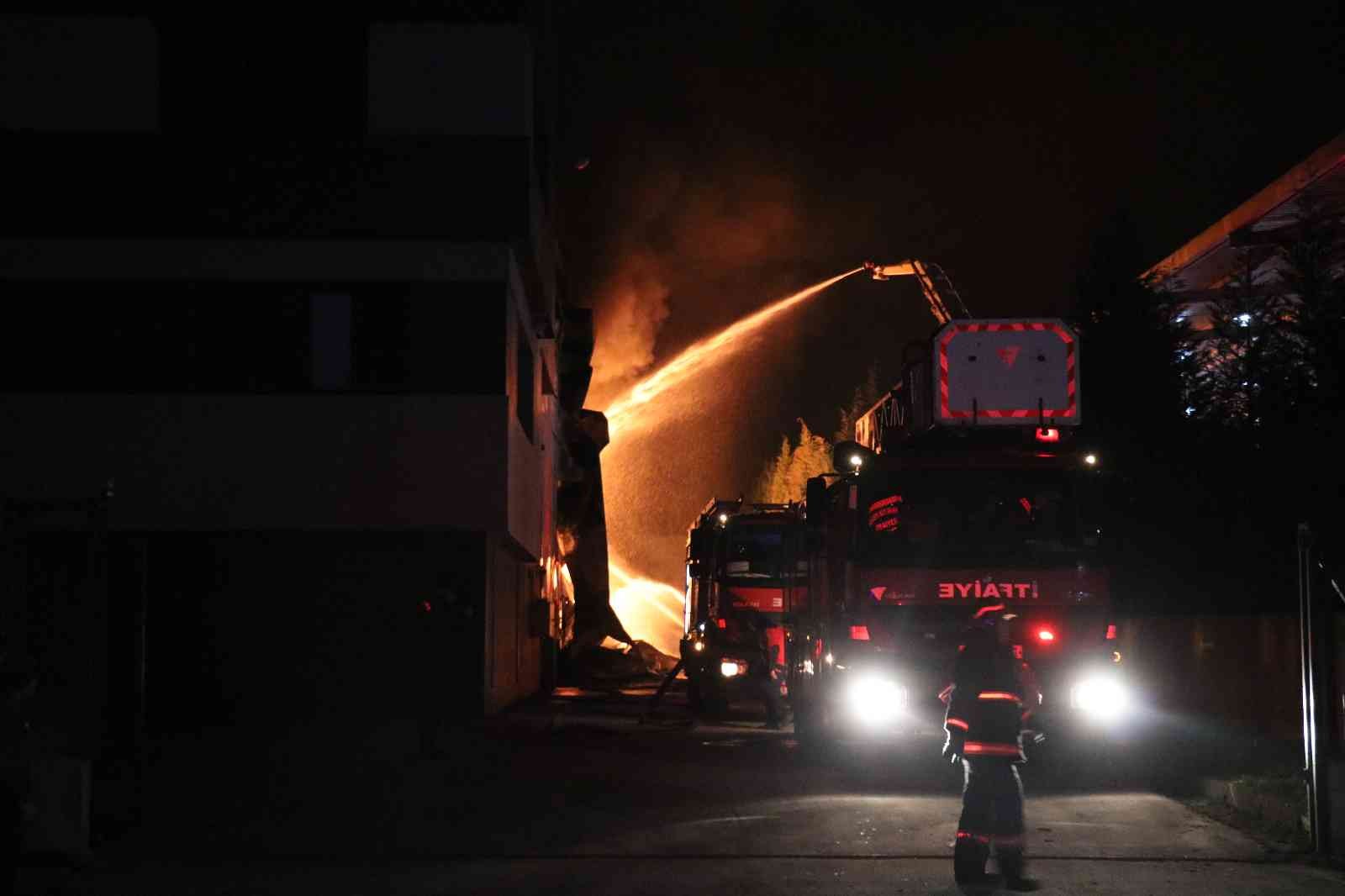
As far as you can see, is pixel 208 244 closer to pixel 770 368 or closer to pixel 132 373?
pixel 132 373

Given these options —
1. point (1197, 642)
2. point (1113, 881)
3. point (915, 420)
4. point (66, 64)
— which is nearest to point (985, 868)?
point (1113, 881)

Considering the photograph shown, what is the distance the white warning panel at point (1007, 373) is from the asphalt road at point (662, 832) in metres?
3.08

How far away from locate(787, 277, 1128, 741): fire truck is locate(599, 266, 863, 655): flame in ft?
123

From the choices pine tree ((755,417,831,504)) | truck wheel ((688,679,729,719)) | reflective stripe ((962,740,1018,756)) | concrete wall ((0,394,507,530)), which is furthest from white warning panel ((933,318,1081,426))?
pine tree ((755,417,831,504))

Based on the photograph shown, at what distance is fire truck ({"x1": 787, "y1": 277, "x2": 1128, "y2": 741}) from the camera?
47.7ft

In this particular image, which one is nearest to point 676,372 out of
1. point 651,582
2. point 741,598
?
point 651,582

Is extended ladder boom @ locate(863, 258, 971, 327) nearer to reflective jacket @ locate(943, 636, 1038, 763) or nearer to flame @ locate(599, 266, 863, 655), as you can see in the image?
flame @ locate(599, 266, 863, 655)

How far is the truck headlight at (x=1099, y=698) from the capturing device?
1434cm

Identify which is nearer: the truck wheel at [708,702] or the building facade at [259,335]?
the building facade at [259,335]

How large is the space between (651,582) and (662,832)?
62712mm

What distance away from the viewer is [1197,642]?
Result: 2188cm

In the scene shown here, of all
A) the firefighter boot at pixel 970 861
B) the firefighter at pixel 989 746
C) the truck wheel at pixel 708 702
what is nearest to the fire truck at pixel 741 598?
the truck wheel at pixel 708 702

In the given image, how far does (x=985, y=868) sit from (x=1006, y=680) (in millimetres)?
1139

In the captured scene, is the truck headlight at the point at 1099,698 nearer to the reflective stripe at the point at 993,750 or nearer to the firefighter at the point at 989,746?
the firefighter at the point at 989,746
